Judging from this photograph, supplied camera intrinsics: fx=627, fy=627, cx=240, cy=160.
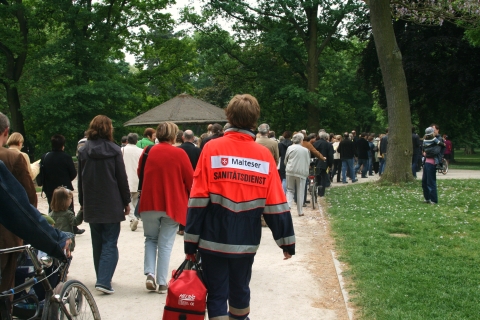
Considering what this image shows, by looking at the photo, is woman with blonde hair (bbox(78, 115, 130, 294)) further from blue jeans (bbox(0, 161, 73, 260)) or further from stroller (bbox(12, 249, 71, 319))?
blue jeans (bbox(0, 161, 73, 260))

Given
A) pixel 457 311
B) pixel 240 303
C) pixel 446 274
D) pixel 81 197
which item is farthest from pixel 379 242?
pixel 240 303

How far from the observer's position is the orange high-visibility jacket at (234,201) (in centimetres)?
440

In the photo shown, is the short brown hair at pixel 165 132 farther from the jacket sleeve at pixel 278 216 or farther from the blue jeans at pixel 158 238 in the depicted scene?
the jacket sleeve at pixel 278 216

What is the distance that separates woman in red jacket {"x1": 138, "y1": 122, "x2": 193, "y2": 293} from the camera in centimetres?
704

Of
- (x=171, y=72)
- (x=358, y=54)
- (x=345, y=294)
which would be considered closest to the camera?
(x=345, y=294)

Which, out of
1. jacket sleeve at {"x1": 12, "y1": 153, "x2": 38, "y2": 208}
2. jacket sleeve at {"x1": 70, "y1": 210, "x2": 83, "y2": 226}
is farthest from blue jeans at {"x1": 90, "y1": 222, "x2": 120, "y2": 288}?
jacket sleeve at {"x1": 12, "y1": 153, "x2": 38, "y2": 208}

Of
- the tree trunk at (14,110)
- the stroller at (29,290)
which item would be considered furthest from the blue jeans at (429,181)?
the tree trunk at (14,110)

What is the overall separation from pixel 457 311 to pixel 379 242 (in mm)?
3809

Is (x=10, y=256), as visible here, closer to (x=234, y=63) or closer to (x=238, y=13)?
(x=238, y=13)

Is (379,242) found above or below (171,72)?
below

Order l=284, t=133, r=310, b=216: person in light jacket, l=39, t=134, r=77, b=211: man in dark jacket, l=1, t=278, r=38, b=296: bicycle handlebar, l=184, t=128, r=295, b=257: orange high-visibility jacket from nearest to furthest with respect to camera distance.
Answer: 1. l=1, t=278, r=38, b=296: bicycle handlebar
2. l=184, t=128, r=295, b=257: orange high-visibility jacket
3. l=39, t=134, r=77, b=211: man in dark jacket
4. l=284, t=133, r=310, b=216: person in light jacket

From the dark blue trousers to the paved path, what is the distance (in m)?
1.58

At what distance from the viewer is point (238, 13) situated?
113 ft

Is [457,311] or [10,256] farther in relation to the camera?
[457,311]
